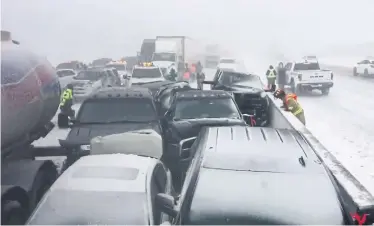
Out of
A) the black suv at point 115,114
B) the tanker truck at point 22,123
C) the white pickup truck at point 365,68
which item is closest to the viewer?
the tanker truck at point 22,123

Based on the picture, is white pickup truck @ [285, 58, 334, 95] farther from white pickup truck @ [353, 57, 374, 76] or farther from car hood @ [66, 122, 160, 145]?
car hood @ [66, 122, 160, 145]

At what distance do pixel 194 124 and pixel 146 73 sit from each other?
46.1ft

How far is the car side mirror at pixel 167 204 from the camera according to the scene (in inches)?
164

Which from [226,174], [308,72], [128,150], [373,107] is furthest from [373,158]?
[308,72]

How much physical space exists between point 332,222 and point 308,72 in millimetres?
21539

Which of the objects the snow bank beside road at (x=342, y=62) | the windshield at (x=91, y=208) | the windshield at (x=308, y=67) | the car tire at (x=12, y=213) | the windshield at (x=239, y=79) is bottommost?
the snow bank beside road at (x=342, y=62)

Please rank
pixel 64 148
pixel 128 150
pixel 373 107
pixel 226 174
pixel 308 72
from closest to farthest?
pixel 226 174 < pixel 128 150 < pixel 64 148 < pixel 373 107 < pixel 308 72

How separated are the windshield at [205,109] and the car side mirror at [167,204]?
5.66 m

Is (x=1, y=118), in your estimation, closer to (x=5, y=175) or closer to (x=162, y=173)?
(x=5, y=175)

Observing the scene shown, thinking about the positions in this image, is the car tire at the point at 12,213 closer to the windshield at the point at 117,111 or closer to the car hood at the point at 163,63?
the windshield at the point at 117,111

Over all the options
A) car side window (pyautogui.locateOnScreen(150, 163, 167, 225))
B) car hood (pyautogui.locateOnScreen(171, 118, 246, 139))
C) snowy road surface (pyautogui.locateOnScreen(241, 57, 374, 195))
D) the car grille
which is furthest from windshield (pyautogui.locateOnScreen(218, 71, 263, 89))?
car side window (pyautogui.locateOnScreen(150, 163, 167, 225))

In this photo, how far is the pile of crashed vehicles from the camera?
3.73 metres

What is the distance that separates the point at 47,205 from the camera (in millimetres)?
4457

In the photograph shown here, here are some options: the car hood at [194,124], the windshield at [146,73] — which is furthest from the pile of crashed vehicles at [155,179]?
the windshield at [146,73]
